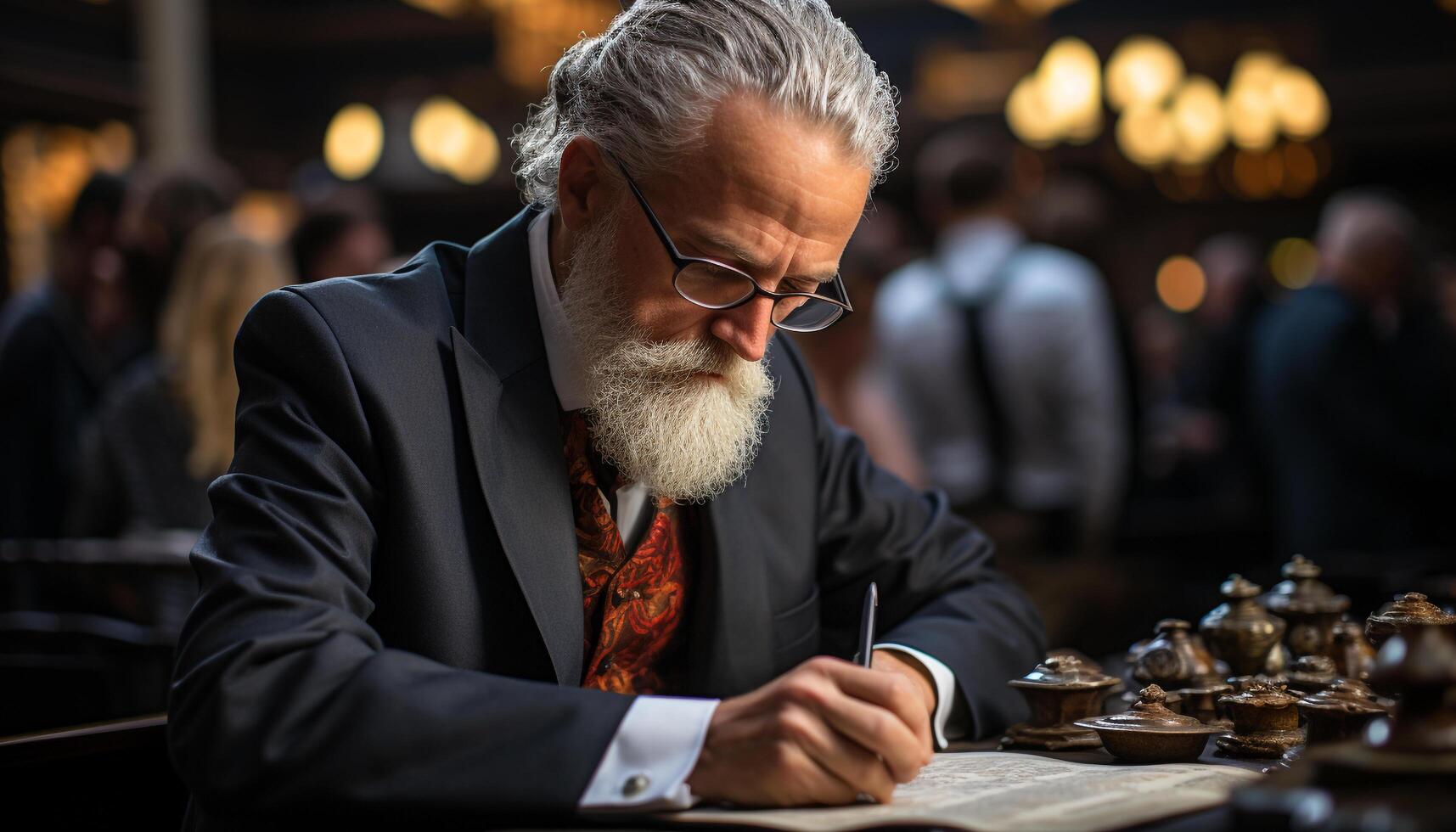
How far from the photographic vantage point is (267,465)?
4.77 ft

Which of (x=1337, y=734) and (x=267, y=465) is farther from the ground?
(x=267, y=465)

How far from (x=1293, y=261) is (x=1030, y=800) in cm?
1358

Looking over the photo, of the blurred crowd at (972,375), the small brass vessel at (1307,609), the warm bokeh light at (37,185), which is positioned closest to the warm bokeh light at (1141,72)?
the blurred crowd at (972,375)

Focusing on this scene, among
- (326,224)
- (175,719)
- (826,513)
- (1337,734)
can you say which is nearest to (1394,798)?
(1337,734)

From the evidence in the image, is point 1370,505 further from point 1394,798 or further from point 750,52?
point 1394,798

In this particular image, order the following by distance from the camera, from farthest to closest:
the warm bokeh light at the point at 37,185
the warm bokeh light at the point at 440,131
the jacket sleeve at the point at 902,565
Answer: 1. the warm bokeh light at the point at 440,131
2. the warm bokeh light at the point at 37,185
3. the jacket sleeve at the point at 902,565

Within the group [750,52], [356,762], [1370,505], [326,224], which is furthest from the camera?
[1370,505]

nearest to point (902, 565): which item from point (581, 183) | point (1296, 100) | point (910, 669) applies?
point (910, 669)

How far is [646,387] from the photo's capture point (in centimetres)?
169

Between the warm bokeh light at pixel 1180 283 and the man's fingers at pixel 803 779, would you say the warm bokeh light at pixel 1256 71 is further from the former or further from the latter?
the man's fingers at pixel 803 779

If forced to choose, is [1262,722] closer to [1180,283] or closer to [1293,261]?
[1293,261]

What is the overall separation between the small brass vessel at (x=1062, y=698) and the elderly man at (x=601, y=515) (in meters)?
0.15

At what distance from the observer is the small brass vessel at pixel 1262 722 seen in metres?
1.41

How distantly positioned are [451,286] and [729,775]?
32.4 inches
